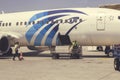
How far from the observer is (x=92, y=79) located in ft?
43.3

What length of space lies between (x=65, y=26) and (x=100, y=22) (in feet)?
10.3

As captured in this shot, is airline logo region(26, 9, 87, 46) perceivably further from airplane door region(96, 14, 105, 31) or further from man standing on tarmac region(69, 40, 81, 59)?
airplane door region(96, 14, 105, 31)

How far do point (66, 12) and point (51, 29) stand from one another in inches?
79.7

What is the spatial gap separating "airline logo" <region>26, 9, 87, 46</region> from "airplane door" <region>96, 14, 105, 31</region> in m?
1.56

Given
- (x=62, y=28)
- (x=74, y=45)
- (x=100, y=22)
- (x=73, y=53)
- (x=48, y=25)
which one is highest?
(x=100, y=22)

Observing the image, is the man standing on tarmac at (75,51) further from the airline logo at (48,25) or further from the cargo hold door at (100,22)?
the cargo hold door at (100,22)

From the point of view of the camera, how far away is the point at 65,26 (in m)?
25.5

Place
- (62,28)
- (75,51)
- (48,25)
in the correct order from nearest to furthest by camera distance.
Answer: (75,51) < (62,28) < (48,25)

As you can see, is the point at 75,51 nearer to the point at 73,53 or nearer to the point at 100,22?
the point at 73,53

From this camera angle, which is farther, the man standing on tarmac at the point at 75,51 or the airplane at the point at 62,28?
the man standing on tarmac at the point at 75,51

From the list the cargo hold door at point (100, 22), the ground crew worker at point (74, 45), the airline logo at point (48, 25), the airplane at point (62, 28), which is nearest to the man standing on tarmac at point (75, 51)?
the ground crew worker at point (74, 45)

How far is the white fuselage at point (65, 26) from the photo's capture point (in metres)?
24.1

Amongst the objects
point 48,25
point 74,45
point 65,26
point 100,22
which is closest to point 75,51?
point 74,45

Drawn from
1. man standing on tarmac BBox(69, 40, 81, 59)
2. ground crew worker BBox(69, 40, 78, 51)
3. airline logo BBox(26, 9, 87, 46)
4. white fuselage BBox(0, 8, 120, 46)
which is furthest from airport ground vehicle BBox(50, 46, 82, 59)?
airline logo BBox(26, 9, 87, 46)
